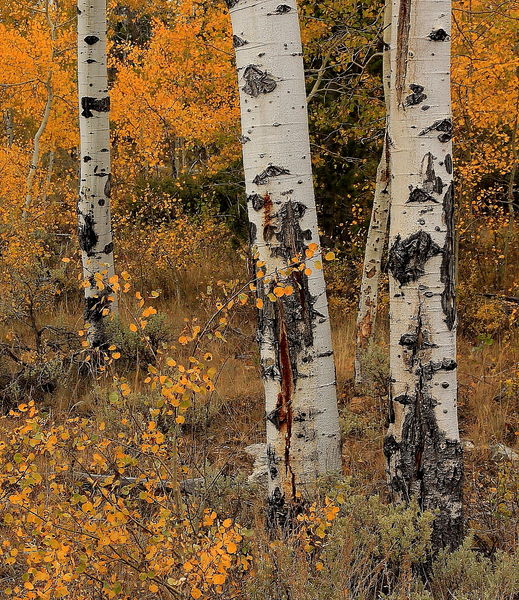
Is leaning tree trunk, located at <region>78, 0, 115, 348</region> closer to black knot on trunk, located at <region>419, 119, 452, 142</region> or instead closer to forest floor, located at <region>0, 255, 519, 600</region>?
forest floor, located at <region>0, 255, 519, 600</region>

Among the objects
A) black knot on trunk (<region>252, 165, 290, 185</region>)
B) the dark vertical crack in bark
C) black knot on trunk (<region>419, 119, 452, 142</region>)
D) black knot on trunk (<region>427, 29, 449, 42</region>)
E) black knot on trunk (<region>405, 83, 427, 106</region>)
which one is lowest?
the dark vertical crack in bark

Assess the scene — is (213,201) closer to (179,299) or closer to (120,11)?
(179,299)

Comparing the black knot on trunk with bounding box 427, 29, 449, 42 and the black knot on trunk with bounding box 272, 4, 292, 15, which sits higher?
the black knot on trunk with bounding box 272, 4, 292, 15

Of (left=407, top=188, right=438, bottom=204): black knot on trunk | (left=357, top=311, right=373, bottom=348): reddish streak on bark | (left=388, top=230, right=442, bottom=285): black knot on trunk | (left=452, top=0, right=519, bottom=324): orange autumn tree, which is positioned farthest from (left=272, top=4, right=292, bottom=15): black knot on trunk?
(left=452, top=0, right=519, bottom=324): orange autumn tree

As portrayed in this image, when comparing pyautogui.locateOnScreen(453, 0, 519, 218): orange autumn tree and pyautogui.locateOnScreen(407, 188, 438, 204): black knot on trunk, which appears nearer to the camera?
pyautogui.locateOnScreen(407, 188, 438, 204): black knot on trunk

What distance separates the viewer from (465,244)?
8797mm

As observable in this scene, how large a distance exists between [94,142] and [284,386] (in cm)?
345

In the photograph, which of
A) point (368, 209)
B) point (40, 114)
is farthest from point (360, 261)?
point (40, 114)

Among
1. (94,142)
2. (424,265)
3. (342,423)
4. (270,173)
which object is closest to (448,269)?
(424,265)

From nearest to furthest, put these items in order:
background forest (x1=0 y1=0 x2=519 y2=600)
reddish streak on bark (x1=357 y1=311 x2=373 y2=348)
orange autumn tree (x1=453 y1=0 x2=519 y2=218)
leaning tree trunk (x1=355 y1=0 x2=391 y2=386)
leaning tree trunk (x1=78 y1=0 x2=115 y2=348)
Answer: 1. background forest (x1=0 y1=0 x2=519 y2=600)
2. leaning tree trunk (x1=78 y1=0 x2=115 y2=348)
3. leaning tree trunk (x1=355 y1=0 x2=391 y2=386)
4. reddish streak on bark (x1=357 y1=311 x2=373 y2=348)
5. orange autumn tree (x1=453 y1=0 x2=519 y2=218)

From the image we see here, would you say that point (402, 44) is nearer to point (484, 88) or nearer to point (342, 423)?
point (342, 423)

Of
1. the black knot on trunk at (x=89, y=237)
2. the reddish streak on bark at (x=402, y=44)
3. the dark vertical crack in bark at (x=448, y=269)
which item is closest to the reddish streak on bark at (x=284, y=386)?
the dark vertical crack in bark at (x=448, y=269)

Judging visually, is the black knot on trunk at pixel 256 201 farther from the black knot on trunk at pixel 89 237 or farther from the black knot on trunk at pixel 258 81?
the black knot on trunk at pixel 89 237

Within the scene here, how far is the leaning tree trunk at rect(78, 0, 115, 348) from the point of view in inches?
201
